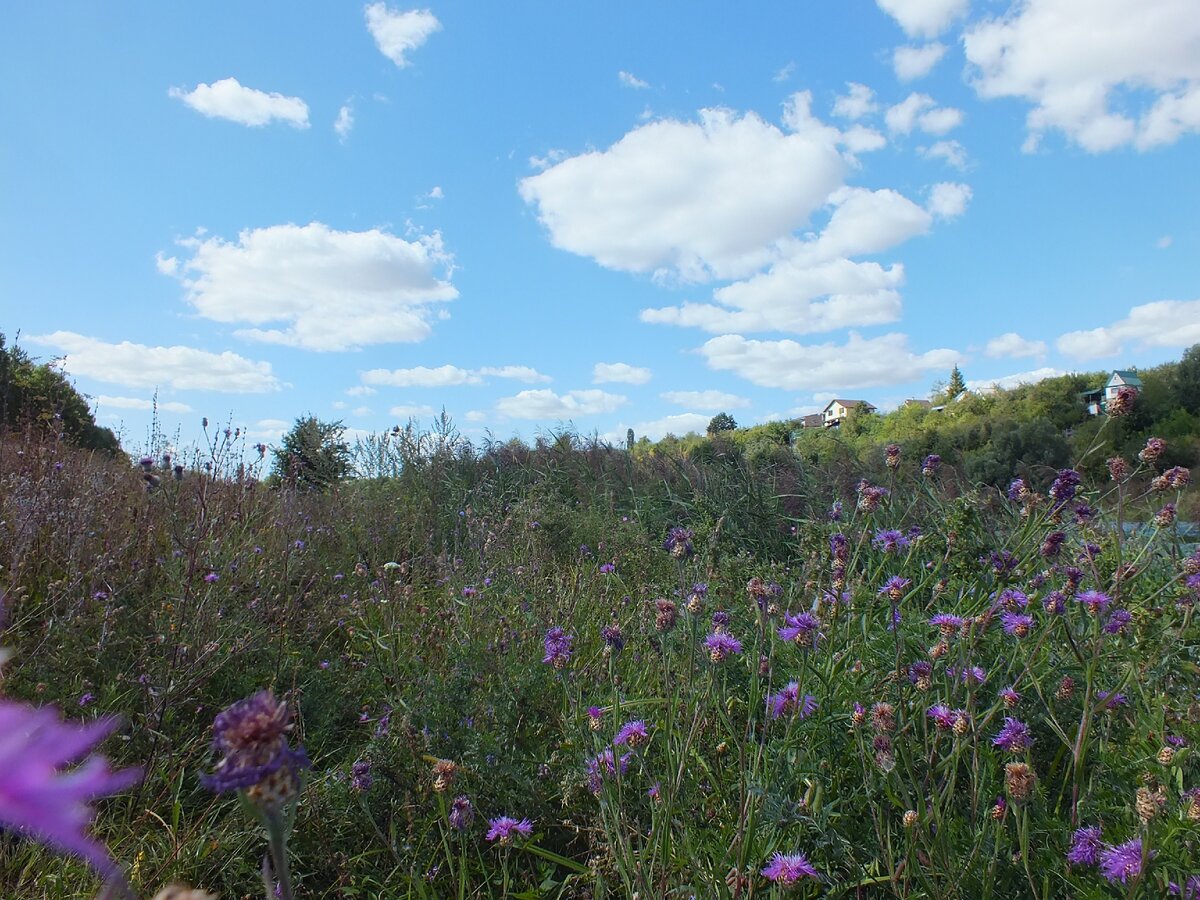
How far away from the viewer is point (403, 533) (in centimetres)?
561

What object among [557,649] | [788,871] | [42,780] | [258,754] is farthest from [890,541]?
[42,780]

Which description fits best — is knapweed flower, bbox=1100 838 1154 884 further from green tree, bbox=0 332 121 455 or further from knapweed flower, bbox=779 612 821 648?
green tree, bbox=0 332 121 455

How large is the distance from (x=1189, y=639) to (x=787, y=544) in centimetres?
279

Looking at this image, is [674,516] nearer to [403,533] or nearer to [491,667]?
[403,533]

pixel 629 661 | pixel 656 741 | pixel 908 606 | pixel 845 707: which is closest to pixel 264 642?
pixel 629 661

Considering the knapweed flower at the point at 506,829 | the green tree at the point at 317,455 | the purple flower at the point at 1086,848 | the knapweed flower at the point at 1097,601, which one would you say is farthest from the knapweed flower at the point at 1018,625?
the green tree at the point at 317,455

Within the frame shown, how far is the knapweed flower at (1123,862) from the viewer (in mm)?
1311

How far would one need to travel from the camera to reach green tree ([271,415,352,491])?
7.83m

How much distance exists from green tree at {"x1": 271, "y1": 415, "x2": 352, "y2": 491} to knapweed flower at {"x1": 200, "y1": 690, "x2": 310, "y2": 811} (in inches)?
268

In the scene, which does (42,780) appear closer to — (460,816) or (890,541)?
(460,816)

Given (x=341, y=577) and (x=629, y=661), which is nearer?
(x=629, y=661)

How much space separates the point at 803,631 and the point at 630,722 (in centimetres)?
53

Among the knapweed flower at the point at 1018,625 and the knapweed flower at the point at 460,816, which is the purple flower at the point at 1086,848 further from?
the knapweed flower at the point at 460,816

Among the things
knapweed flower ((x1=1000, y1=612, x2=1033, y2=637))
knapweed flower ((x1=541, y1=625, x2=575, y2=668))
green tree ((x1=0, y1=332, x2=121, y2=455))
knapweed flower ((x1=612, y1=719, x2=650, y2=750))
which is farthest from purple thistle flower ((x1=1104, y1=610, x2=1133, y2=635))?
green tree ((x1=0, y1=332, x2=121, y2=455))
